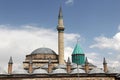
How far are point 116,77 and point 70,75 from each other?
9.13 metres

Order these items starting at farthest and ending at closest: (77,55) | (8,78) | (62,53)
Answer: (77,55)
(62,53)
(8,78)

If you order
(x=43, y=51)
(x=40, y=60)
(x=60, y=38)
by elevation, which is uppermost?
(x=60, y=38)

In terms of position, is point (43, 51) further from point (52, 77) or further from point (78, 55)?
point (52, 77)

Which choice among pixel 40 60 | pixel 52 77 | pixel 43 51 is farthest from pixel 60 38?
pixel 52 77

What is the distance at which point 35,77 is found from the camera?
4712 centimetres

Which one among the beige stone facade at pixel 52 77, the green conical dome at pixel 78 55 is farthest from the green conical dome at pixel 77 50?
the beige stone facade at pixel 52 77

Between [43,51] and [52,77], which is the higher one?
[43,51]

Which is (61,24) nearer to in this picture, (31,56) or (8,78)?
(31,56)

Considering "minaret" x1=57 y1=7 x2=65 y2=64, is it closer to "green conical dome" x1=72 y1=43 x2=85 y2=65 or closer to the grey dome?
the grey dome

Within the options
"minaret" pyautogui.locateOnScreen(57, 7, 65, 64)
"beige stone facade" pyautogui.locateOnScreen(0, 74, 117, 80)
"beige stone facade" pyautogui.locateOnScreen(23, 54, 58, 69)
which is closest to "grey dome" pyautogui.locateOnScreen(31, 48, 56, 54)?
"beige stone facade" pyautogui.locateOnScreen(23, 54, 58, 69)

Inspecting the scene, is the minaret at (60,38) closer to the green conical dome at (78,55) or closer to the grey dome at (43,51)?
the grey dome at (43,51)

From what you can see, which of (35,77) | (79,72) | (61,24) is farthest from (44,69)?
(61,24)

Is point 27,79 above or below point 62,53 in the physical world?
below

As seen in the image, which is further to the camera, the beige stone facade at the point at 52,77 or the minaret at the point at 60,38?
the minaret at the point at 60,38
